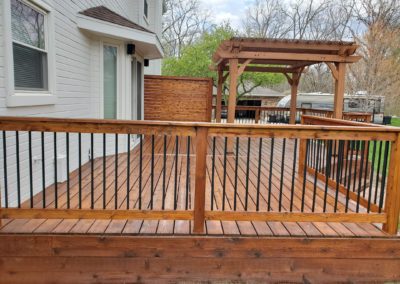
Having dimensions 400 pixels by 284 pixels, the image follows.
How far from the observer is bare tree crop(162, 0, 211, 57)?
27328mm

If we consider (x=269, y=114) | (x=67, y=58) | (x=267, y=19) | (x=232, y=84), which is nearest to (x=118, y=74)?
(x=67, y=58)

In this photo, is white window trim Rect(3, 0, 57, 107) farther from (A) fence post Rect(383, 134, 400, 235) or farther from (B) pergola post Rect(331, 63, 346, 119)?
(B) pergola post Rect(331, 63, 346, 119)

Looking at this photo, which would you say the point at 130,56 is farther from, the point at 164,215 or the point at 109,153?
A: the point at 164,215

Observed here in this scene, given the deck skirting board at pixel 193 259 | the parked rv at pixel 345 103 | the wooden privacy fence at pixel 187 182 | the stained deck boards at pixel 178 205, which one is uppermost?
the parked rv at pixel 345 103

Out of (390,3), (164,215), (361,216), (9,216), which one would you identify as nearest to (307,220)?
(361,216)

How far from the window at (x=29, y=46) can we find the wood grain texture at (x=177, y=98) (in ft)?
20.8

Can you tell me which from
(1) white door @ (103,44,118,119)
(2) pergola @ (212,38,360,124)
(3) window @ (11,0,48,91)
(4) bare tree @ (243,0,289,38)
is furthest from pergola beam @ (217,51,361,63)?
(4) bare tree @ (243,0,289,38)

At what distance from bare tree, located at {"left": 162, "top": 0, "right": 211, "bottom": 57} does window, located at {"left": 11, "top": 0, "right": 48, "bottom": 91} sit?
23.8 meters

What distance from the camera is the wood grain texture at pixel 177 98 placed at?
10453mm

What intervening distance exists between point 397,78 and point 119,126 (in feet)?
57.7

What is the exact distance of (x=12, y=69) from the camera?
3271 mm

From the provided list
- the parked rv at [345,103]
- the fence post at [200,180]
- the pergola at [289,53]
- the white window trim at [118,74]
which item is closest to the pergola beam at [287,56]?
the pergola at [289,53]

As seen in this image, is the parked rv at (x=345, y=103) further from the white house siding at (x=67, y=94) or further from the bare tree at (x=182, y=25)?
the white house siding at (x=67, y=94)

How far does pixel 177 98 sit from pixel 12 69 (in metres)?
7.42
